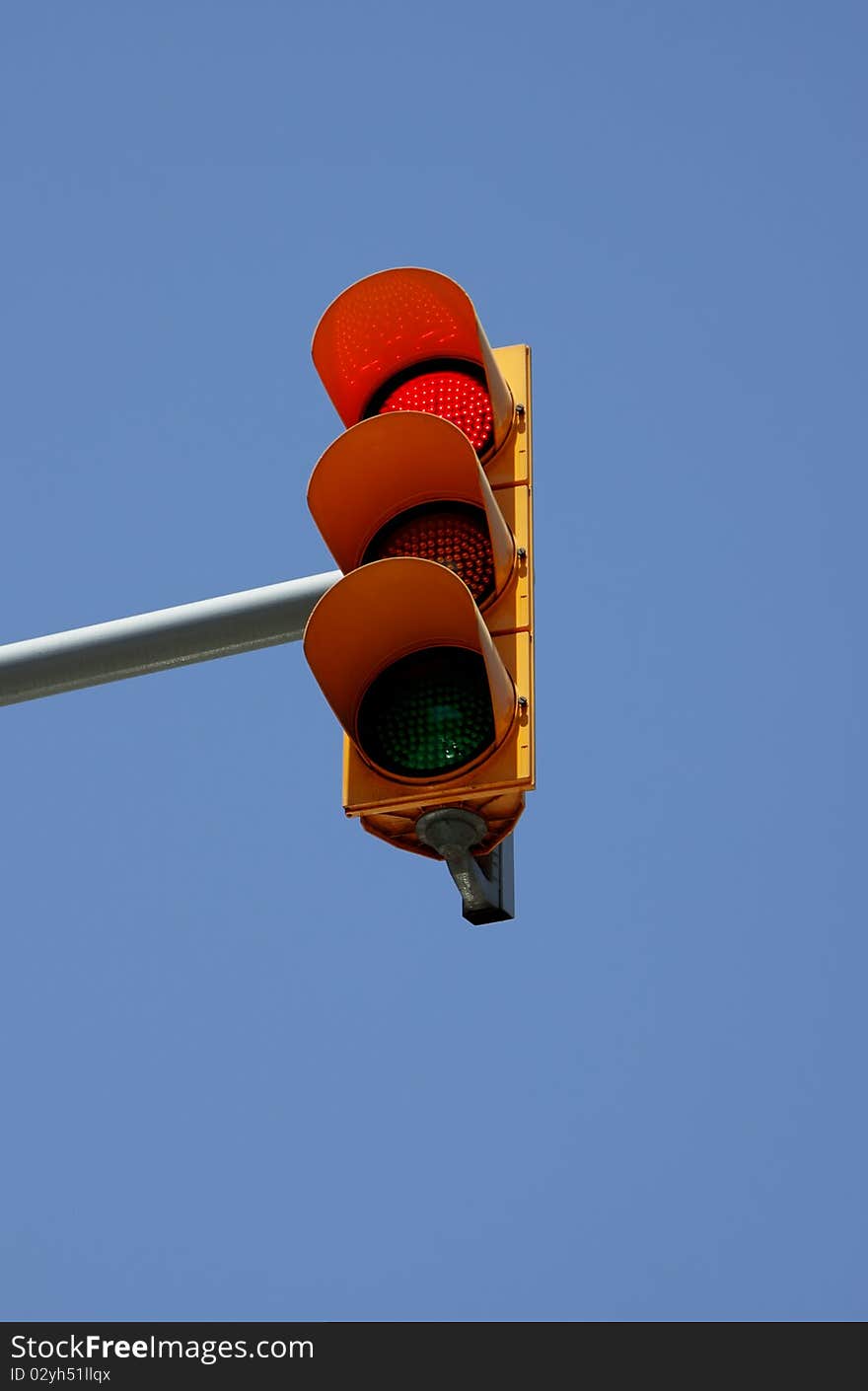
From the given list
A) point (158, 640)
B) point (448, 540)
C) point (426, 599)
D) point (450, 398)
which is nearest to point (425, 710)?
point (426, 599)

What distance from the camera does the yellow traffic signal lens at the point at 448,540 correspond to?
3.92m

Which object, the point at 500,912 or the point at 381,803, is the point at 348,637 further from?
the point at 500,912

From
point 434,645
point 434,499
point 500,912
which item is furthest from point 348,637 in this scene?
point 500,912

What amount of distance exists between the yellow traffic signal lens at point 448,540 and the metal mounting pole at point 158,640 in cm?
19

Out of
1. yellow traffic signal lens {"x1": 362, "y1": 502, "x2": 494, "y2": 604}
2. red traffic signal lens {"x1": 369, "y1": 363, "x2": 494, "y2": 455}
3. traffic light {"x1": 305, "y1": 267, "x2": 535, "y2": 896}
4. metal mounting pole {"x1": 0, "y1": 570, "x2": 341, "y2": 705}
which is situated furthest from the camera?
red traffic signal lens {"x1": 369, "y1": 363, "x2": 494, "y2": 455}

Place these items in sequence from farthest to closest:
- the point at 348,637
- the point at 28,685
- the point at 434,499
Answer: the point at 28,685 < the point at 434,499 < the point at 348,637

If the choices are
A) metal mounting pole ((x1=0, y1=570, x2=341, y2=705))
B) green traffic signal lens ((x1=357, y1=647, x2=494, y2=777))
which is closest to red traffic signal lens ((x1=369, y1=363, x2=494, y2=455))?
metal mounting pole ((x1=0, y1=570, x2=341, y2=705))

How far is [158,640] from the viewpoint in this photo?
13.4 ft

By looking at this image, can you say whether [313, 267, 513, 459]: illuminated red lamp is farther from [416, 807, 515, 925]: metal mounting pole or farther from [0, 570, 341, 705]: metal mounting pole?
[416, 807, 515, 925]: metal mounting pole

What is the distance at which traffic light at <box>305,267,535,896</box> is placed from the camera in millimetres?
3576

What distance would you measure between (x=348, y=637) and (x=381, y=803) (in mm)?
327

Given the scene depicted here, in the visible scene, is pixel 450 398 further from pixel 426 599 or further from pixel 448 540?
pixel 426 599

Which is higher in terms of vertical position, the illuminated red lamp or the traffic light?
the illuminated red lamp

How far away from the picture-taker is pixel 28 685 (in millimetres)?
4141
